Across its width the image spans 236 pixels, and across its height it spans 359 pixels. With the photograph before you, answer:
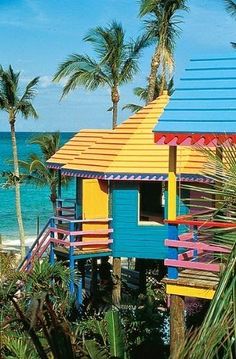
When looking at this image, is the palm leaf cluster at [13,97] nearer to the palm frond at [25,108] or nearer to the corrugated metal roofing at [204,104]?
the palm frond at [25,108]

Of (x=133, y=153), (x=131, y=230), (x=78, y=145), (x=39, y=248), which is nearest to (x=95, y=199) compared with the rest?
(x=131, y=230)

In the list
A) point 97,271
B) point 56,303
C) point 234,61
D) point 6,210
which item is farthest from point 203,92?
point 6,210

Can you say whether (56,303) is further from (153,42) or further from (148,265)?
(153,42)

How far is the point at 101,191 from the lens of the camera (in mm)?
20281

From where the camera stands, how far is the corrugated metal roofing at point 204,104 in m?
10.5

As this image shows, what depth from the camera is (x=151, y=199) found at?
2220 cm

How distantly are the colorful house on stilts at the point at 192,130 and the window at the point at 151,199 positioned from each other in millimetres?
9605

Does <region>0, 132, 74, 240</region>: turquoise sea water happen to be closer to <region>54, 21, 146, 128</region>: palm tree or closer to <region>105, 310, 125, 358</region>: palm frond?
<region>54, 21, 146, 128</region>: palm tree

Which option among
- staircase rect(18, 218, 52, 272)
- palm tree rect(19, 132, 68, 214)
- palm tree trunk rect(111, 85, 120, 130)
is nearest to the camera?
staircase rect(18, 218, 52, 272)

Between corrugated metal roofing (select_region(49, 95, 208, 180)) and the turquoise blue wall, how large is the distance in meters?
0.50

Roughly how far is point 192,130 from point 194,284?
225 cm

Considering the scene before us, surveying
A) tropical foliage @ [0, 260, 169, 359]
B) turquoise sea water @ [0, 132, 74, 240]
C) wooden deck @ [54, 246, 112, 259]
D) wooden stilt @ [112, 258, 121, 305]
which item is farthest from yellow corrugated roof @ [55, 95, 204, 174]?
turquoise sea water @ [0, 132, 74, 240]

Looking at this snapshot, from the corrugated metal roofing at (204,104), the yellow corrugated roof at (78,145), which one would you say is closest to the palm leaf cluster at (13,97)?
the yellow corrugated roof at (78,145)

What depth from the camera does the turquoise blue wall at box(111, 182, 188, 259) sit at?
19.6m
